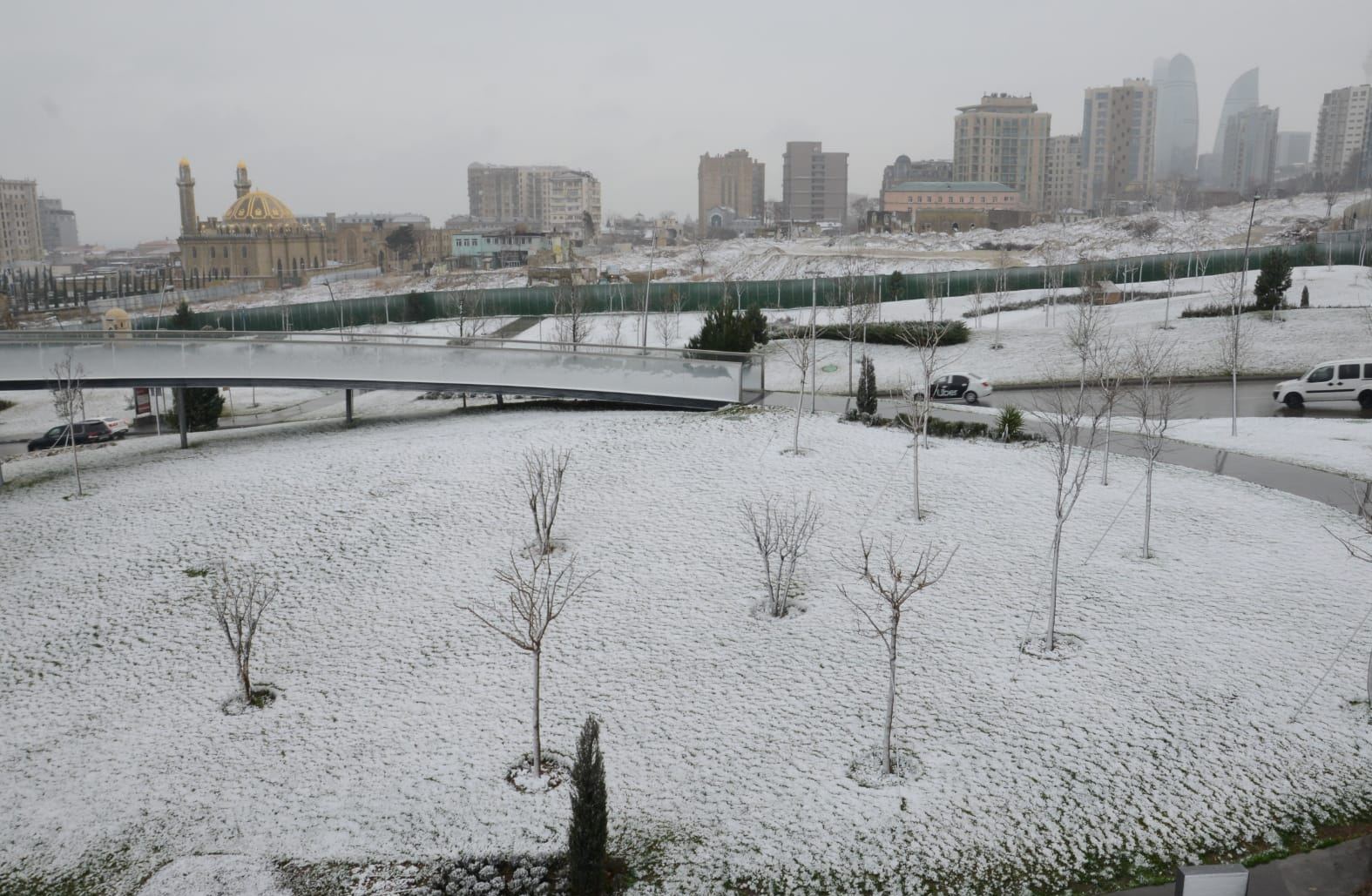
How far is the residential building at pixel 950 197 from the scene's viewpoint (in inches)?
6280

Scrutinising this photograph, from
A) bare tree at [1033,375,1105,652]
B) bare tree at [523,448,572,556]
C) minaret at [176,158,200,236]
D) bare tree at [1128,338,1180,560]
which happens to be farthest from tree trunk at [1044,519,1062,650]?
minaret at [176,158,200,236]

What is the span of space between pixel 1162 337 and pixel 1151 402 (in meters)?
11.0

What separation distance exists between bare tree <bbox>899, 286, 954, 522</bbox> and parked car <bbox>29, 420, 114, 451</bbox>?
92.7 feet

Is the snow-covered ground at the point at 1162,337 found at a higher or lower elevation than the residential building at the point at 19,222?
lower

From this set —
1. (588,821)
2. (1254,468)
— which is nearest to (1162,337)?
(1254,468)

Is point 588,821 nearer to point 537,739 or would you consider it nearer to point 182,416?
point 537,739

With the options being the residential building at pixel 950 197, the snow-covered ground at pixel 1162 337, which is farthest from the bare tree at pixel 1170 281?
the residential building at pixel 950 197

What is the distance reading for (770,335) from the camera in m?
43.0

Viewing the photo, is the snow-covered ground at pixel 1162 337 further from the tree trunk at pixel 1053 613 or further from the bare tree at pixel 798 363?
the tree trunk at pixel 1053 613

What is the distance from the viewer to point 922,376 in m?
35.5

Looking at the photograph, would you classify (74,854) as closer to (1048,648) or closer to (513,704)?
(513,704)

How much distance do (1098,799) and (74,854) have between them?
11.4 metres

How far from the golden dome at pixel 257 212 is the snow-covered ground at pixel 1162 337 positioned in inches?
3988

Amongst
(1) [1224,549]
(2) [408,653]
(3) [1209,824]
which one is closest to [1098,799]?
(3) [1209,824]
